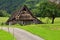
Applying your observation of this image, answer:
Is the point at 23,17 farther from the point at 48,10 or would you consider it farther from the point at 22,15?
the point at 48,10

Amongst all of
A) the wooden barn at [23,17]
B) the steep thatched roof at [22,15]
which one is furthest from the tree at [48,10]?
the steep thatched roof at [22,15]

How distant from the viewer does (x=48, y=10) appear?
71.8 metres

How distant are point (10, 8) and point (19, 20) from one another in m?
45.7

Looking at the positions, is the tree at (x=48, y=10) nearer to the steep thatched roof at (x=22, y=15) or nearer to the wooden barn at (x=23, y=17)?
the wooden barn at (x=23, y=17)

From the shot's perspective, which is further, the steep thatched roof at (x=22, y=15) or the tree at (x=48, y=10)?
the tree at (x=48, y=10)

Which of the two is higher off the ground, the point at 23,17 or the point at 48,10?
the point at 48,10

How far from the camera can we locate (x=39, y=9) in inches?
2943

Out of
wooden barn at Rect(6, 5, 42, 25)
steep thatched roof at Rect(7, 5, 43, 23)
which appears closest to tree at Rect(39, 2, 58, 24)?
wooden barn at Rect(6, 5, 42, 25)

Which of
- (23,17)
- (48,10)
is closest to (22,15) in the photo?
(23,17)

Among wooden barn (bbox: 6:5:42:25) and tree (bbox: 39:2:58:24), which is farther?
tree (bbox: 39:2:58:24)

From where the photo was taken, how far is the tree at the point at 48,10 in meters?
70.7

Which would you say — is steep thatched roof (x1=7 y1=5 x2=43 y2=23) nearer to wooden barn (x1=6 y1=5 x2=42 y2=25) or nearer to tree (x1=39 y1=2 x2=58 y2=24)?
wooden barn (x1=6 y1=5 x2=42 y2=25)

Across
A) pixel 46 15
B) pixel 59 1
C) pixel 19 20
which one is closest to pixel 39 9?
pixel 46 15

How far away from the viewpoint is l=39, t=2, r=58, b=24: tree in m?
70.7
